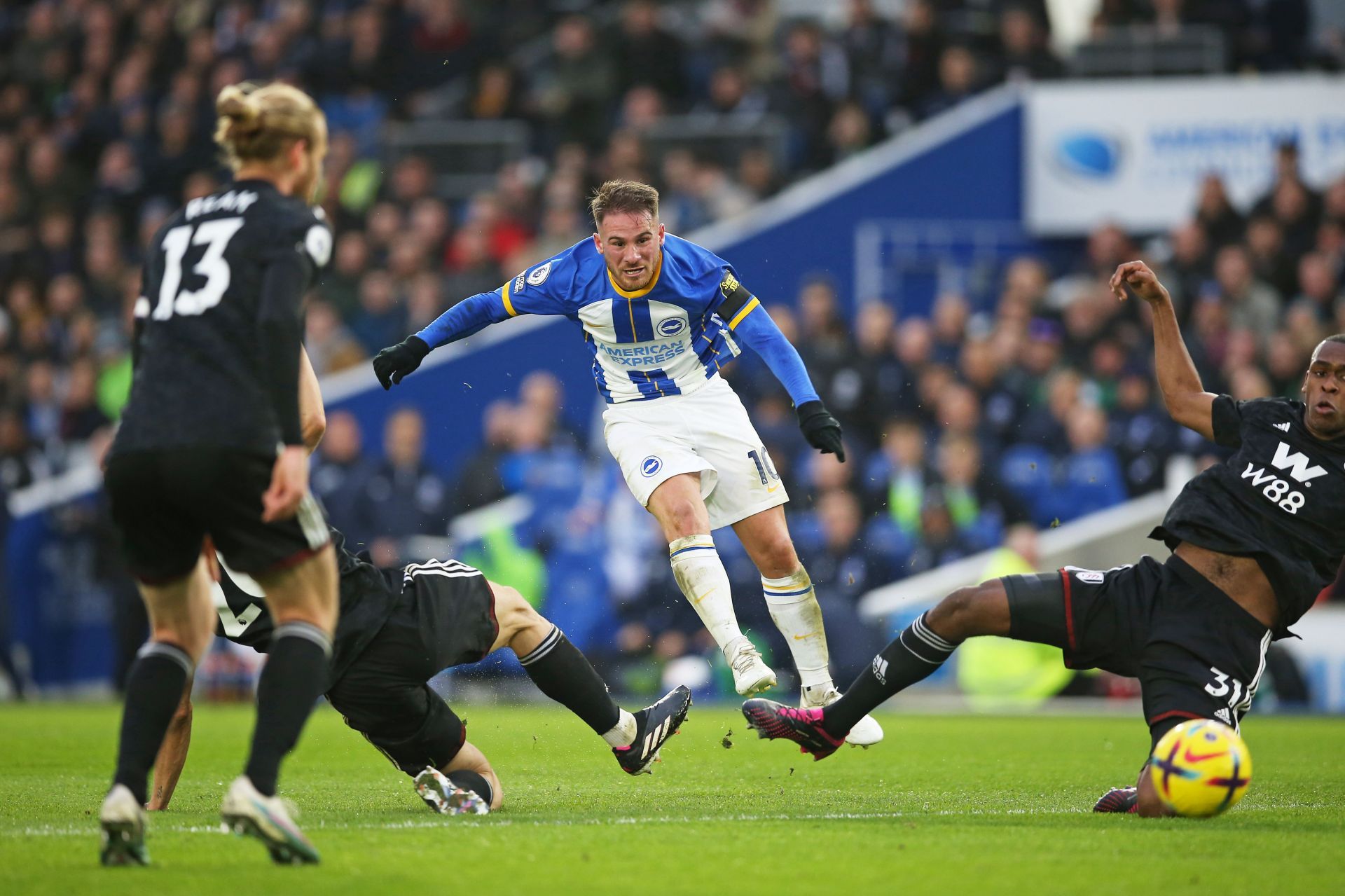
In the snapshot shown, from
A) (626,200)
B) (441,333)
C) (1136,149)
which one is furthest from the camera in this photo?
(1136,149)

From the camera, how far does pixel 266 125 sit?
4895 millimetres

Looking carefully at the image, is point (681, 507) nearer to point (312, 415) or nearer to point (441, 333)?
point (441, 333)

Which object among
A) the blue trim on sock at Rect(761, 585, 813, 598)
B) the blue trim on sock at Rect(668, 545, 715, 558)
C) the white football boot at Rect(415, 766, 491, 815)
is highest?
the blue trim on sock at Rect(668, 545, 715, 558)

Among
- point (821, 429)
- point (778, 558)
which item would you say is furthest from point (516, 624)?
point (778, 558)

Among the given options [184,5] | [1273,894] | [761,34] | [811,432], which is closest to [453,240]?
[761,34]

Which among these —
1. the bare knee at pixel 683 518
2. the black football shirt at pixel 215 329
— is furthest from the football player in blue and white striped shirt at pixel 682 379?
the black football shirt at pixel 215 329

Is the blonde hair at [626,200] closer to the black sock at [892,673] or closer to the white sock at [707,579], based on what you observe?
the white sock at [707,579]

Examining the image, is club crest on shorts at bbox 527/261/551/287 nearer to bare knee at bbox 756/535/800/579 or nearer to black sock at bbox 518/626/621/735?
bare knee at bbox 756/535/800/579

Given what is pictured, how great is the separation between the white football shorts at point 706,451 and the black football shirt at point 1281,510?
1.98m

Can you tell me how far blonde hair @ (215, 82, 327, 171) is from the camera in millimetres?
4855

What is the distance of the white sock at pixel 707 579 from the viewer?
24.6 feet

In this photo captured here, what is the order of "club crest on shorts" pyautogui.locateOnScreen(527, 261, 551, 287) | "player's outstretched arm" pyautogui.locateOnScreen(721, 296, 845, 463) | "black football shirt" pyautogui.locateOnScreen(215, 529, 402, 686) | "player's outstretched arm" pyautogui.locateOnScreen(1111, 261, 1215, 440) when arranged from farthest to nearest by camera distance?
"club crest on shorts" pyautogui.locateOnScreen(527, 261, 551, 287) < "player's outstretched arm" pyautogui.locateOnScreen(721, 296, 845, 463) < "player's outstretched arm" pyautogui.locateOnScreen(1111, 261, 1215, 440) < "black football shirt" pyautogui.locateOnScreen(215, 529, 402, 686)

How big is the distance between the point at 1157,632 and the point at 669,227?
422 inches

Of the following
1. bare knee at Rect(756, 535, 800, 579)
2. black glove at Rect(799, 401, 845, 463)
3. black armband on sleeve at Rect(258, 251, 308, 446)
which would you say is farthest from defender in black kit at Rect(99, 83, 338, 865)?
bare knee at Rect(756, 535, 800, 579)
